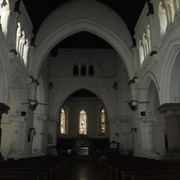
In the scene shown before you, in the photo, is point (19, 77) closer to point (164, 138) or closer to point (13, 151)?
point (13, 151)

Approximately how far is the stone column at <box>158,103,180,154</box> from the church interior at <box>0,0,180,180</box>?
0.04 meters

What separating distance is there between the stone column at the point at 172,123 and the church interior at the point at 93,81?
0.14ft

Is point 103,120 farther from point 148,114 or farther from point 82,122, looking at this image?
point 148,114

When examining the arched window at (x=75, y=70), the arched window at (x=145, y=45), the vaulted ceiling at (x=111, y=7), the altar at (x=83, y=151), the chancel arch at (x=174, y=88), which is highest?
the vaulted ceiling at (x=111, y=7)

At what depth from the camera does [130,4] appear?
623 inches

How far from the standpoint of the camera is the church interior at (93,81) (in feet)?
34.5

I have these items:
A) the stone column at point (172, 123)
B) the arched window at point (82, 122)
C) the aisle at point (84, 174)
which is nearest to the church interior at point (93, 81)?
the stone column at point (172, 123)

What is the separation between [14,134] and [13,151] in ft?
3.18

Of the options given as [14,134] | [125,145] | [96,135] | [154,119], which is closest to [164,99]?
[154,119]

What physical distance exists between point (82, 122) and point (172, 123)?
72.1ft

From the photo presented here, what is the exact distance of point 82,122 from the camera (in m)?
32.3

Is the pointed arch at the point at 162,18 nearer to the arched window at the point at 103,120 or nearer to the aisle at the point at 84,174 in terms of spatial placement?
the aisle at the point at 84,174

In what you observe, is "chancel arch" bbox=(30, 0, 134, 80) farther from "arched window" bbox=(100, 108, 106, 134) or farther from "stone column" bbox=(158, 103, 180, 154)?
"arched window" bbox=(100, 108, 106, 134)

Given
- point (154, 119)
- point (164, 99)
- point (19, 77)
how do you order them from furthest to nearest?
1. point (154, 119)
2. point (19, 77)
3. point (164, 99)
